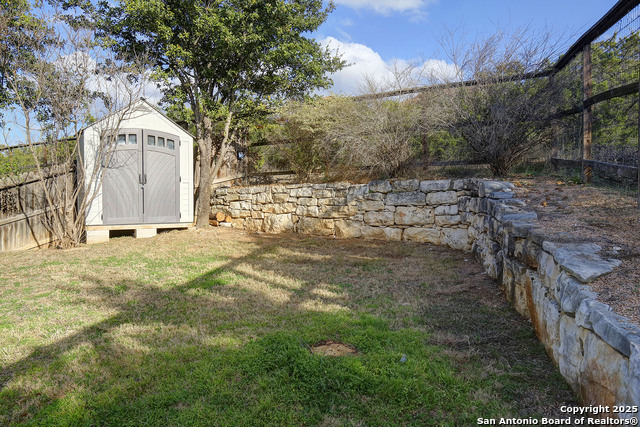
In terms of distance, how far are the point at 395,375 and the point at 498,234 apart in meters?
Result: 2.73

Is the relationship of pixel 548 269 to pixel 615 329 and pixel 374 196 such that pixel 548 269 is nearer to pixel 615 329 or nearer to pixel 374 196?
pixel 615 329

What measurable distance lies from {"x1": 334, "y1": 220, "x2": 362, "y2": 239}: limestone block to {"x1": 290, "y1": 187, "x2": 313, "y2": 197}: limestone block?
96 cm

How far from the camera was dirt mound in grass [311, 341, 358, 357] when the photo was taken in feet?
8.50

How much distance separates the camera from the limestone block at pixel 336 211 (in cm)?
764

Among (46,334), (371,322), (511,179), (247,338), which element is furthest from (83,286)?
(511,179)

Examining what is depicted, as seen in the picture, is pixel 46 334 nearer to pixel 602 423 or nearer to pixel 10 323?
pixel 10 323

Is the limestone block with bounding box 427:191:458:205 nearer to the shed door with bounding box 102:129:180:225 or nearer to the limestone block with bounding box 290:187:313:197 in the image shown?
the limestone block with bounding box 290:187:313:197

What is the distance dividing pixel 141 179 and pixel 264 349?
6.25 metres

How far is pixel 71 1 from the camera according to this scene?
7.78 m

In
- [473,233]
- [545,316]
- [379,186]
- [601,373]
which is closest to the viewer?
[601,373]

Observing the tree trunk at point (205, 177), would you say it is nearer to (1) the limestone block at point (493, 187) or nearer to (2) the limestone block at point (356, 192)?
(2) the limestone block at point (356, 192)

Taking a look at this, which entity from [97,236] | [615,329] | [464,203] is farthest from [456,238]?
[97,236]

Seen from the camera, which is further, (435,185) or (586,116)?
(435,185)

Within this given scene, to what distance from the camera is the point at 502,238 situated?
4.11 m
